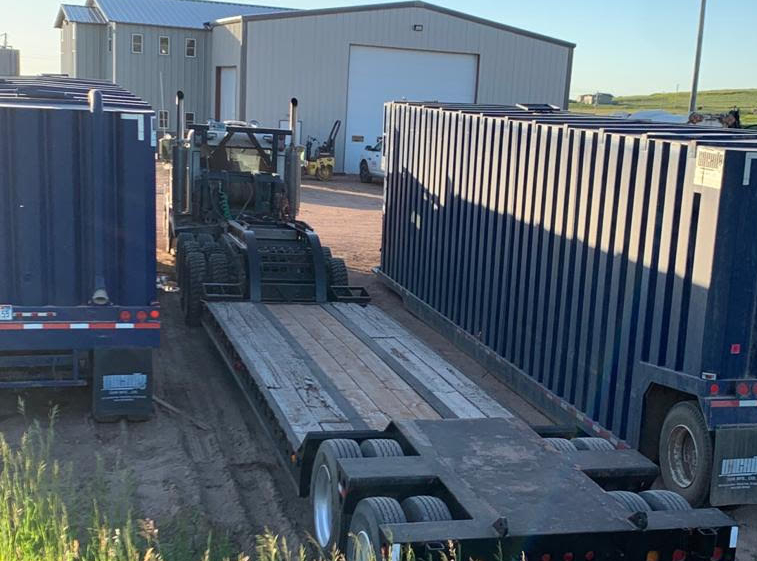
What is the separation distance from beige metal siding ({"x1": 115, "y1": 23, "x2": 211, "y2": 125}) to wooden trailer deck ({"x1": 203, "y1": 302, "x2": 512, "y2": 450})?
97.7 feet

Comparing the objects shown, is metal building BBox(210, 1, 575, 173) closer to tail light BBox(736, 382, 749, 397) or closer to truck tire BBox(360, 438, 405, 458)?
tail light BBox(736, 382, 749, 397)

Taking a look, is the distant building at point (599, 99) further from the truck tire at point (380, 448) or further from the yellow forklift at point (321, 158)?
the truck tire at point (380, 448)

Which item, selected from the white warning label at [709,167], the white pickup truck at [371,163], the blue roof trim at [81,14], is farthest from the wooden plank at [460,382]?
the blue roof trim at [81,14]

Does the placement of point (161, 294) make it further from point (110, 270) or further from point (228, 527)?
point (228, 527)

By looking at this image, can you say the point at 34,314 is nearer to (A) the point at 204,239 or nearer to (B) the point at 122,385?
(B) the point at 122,385

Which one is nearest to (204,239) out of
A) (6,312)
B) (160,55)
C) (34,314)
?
(34,314)

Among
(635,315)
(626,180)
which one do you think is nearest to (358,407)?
(635,315)

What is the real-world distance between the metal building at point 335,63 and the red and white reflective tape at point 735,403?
26028 millimetres

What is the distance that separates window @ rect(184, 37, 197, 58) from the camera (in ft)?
129

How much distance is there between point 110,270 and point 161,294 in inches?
246

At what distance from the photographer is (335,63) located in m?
34.6

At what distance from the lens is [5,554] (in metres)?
4.72

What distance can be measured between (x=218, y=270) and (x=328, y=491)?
6574 mm

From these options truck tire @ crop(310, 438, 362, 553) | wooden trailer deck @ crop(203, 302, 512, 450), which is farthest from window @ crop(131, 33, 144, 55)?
truck tire @ crop(310, 438, 362, 553)
